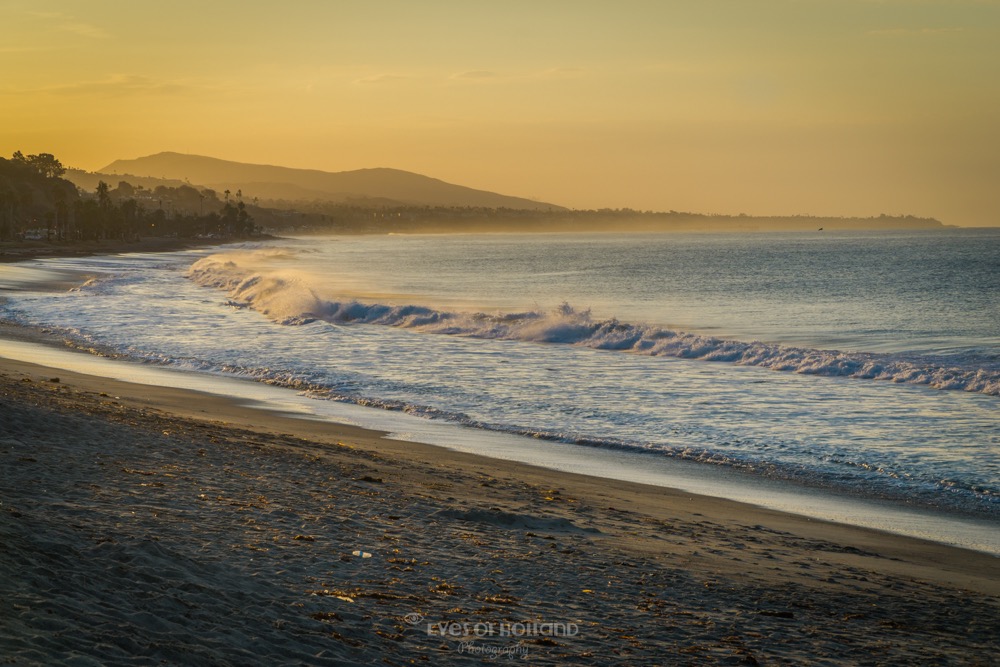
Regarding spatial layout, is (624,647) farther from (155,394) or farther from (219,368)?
(219,368)

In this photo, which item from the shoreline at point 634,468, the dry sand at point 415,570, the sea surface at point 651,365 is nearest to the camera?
the dry sand at point 415,570

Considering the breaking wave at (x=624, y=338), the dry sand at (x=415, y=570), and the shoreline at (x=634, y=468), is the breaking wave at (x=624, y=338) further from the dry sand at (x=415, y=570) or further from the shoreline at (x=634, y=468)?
the dry sand at (x=415, y=570)

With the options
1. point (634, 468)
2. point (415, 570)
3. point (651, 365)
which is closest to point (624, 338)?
point (651, 365)

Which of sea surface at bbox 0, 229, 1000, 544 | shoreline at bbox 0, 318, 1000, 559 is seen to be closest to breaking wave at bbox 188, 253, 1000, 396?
sea surface at bbox 0, 229, 1000, 544

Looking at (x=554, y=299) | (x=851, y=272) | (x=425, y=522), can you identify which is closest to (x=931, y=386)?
(x=425, y=522)

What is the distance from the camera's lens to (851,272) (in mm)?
94062

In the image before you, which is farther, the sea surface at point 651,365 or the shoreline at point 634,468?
the sea surface at point 651,365

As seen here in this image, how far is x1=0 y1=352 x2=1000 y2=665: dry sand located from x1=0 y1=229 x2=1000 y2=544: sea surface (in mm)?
3644

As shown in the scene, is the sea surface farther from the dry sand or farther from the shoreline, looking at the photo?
the dry sand

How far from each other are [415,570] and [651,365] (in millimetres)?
20352

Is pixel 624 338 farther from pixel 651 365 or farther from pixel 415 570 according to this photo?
pixel 415 570

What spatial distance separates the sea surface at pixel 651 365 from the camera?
15125 mm

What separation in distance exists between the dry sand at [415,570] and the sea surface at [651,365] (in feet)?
12.0

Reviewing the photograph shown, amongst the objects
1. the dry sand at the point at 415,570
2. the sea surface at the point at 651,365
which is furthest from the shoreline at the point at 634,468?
the dry sand at the point at 415,570
